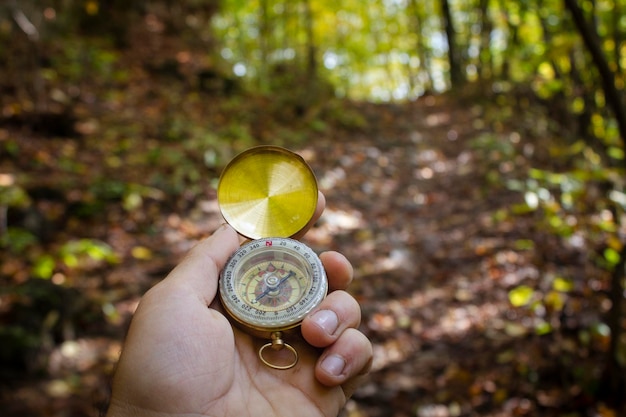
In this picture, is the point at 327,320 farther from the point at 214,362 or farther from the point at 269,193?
the point at 269,193

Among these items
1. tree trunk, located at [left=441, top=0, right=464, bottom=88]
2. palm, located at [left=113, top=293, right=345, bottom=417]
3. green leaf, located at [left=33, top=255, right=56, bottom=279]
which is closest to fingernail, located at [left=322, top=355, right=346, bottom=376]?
palm, located at [left=113, top=293, right=345, bottom=417]

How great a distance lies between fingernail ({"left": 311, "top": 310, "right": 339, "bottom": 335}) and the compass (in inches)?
2.8

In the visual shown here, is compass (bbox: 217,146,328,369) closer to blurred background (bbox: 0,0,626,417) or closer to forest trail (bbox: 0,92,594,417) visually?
forest trail (bbox: 0,92,594,417)

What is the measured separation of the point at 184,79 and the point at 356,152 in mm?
4123

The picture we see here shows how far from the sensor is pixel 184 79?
35.1 feet

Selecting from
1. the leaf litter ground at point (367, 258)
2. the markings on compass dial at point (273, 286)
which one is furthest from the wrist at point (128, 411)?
the leaf litter ground at point (367, 258)

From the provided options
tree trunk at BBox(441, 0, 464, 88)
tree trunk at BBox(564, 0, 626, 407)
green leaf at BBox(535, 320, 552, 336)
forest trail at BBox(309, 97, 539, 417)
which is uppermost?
tree trunk at BBox(564, 0, 626, 407)

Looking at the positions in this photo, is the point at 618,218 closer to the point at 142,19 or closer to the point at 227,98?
the point at 227,98

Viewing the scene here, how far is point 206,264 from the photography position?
2137 millimetres

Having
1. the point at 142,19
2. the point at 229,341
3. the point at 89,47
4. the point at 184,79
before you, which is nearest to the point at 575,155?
the point at 229,341

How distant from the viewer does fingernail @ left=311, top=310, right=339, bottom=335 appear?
6.37 feet

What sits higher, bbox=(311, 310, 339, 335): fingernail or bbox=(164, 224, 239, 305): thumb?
bbox=(164, 224, 239, 305): thumb

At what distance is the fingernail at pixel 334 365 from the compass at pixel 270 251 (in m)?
0.15

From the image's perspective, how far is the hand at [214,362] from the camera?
1.83m
